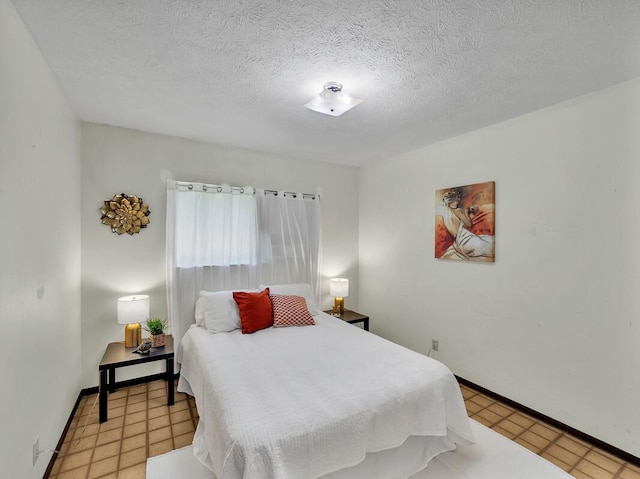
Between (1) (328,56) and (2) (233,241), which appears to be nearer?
(1) (328,56)

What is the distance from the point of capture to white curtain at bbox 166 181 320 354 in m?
3.04

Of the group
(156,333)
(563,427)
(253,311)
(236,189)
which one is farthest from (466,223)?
(156,333)

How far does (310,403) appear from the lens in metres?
1.61

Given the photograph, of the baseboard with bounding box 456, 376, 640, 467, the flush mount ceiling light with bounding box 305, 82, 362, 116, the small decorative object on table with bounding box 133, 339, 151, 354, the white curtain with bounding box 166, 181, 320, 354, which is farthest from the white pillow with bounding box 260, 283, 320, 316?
the flush mount ceiling light with bounding box 305, 82, 362, 116

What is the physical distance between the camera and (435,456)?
196 centimetres

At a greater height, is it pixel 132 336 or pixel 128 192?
pixel 128 192

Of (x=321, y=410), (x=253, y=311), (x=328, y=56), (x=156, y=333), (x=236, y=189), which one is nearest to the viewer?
(x=321, y=410)

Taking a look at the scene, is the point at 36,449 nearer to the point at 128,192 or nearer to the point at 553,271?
the point at 128,192

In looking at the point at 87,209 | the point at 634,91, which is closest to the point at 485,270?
the point at 634,91

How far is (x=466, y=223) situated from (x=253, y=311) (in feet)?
7.10

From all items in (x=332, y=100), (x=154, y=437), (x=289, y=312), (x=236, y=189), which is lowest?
(x=154, y=437)

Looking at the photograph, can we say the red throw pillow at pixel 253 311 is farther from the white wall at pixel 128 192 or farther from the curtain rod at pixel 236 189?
the curtain rod at pixel 236 189

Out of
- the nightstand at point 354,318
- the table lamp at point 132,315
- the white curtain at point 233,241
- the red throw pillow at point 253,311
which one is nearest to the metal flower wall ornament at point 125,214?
the white curtain at point 233,241

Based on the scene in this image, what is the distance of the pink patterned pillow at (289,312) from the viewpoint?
9.48 ft
